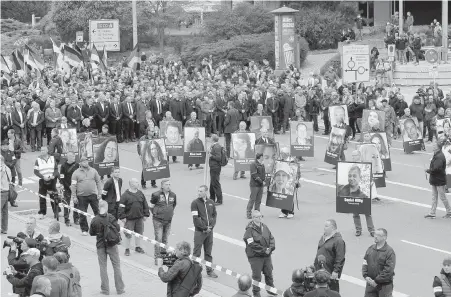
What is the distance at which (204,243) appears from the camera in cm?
1886

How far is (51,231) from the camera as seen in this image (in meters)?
15.9

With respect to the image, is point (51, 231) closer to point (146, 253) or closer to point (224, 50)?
point (146, 253)

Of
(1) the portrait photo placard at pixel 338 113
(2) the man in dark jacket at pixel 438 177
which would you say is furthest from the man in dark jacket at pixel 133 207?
(1) the portrait photo placard at pixel 338 113

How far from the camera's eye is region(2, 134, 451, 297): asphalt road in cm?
1888

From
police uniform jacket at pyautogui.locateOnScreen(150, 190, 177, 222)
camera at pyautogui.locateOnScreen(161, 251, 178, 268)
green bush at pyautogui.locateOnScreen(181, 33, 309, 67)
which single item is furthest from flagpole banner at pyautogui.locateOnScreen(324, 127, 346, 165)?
green bush at pyautogui.locateOnScreen(181, 33, 309, 67)

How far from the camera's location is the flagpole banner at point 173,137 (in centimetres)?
2953

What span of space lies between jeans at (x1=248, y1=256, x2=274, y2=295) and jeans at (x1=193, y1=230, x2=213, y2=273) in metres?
1.75

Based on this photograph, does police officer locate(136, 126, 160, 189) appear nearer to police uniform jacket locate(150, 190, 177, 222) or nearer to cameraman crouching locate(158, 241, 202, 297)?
police uniform jacket locate(150, 190, 177, 222)

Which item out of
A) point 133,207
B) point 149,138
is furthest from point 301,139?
point 133,207

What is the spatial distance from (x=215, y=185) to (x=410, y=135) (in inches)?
365

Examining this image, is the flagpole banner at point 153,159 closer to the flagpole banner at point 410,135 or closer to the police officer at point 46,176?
the police officer at point 46,176

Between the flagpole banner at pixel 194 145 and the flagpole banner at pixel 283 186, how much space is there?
5.85m

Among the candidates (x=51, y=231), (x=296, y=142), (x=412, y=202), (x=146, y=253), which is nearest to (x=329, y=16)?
(x=296, y=142)

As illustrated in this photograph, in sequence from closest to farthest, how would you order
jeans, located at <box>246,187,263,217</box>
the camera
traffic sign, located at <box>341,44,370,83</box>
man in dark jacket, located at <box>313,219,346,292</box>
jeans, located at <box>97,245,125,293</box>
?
the camera, man in dark jacket, located at <box>313,219,346,292</box>, jeans, located at <box>97,245,125,293</box>, jeans, located at <box>246,187,263,217</box>, traffic sign, located at <box>341,44,370,83</box>
